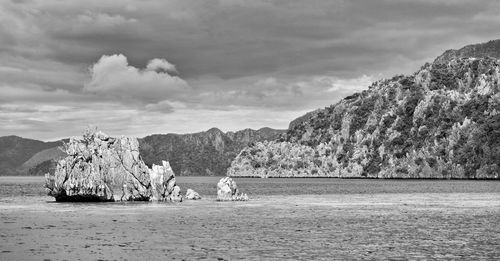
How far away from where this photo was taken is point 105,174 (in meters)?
105

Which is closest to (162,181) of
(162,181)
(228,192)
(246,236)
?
(162,181)

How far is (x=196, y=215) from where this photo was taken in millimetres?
79188

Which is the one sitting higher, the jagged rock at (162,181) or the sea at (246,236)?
the jagged rock at (162,181)

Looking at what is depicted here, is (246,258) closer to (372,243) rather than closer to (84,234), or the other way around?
(372,243)

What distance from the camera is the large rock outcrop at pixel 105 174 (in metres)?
104

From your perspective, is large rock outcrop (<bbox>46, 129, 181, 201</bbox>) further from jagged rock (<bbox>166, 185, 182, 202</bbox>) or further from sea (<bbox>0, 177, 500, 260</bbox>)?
sea (<bbox>0, 177, 500, 260</bbox>)

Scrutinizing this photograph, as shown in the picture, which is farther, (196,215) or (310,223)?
(196,215)

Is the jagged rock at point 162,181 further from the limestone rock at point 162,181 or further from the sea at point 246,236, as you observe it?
the sea at point 246,236

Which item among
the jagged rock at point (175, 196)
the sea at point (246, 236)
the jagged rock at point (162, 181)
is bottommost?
the sea at point (246, 236)

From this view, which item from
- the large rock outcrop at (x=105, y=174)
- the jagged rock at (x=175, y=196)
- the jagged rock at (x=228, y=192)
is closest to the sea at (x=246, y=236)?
the large rock outcrop at (x=105, y=174)

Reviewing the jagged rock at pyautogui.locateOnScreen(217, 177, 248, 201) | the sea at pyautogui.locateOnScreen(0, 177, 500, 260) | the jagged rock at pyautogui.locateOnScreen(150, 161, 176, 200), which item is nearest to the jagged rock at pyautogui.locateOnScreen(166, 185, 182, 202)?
the jagged rock at pyautogui.locateOnScreen(150, 161, 176, 200)

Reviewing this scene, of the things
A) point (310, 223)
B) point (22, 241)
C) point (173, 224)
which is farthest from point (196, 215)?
point (22, 241)

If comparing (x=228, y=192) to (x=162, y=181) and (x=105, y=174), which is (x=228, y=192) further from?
(x=105, y=174)

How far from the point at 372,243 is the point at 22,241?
30.3 m
